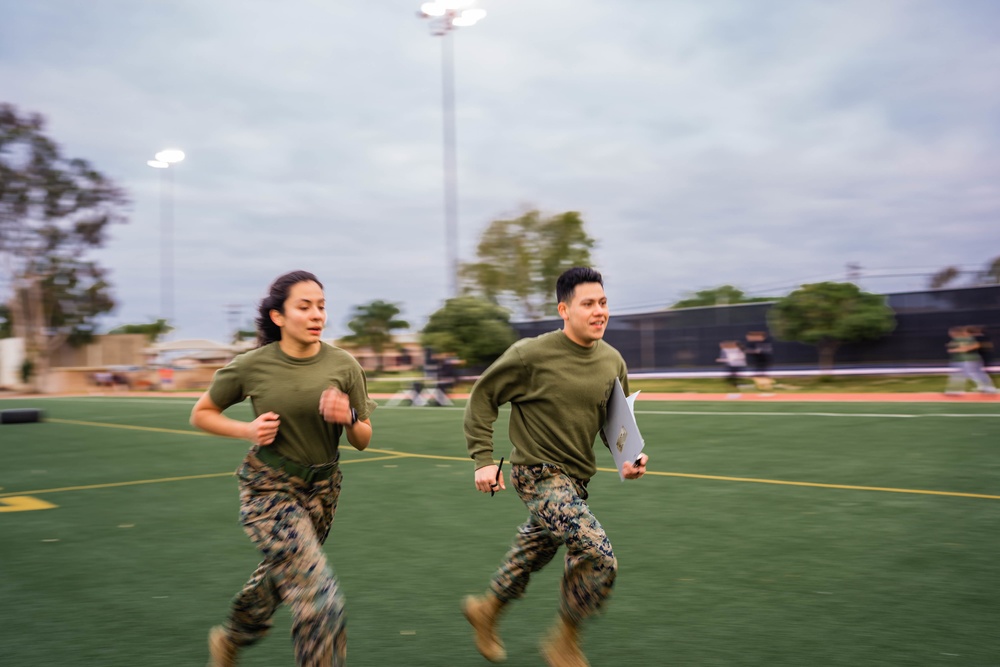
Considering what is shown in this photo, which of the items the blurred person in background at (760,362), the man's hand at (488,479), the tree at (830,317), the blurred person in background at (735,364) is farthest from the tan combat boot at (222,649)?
the tree at (830,317)

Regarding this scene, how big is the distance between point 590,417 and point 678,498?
15.6ft

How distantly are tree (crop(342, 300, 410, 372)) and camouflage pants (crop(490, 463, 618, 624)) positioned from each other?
5121 cm

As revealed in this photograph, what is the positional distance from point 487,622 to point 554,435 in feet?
3.27

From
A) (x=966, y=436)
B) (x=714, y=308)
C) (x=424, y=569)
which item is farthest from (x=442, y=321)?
(x=424, y=569)

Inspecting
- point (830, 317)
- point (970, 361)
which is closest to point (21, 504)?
point (970, 361)

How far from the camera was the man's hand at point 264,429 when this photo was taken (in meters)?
3.50

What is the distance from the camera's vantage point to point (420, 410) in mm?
22391

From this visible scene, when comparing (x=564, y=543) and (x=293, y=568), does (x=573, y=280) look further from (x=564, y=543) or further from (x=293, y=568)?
(x=293, y=568)

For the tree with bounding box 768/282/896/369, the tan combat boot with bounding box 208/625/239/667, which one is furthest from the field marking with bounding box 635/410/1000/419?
the tan combat boot with bounding box 208/625/239/667

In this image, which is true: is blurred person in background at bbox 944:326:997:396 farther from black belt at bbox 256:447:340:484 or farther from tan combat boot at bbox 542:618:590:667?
black belt at bbox 256:447:340:484

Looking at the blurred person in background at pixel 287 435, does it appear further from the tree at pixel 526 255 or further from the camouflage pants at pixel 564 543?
the tree at pixel 526 255

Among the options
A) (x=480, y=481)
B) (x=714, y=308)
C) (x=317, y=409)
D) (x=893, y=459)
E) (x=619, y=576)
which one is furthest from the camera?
(x=714, y=308)

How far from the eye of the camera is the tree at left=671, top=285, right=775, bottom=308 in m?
31.1

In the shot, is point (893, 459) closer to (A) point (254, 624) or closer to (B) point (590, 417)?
(B) point (590, 417)
